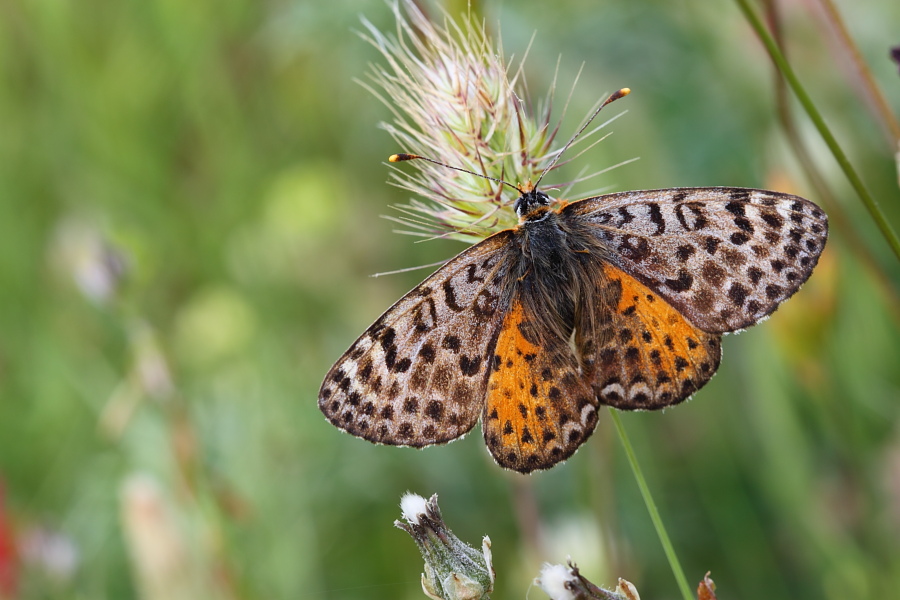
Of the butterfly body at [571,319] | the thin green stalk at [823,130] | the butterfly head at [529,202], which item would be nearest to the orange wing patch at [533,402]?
the butterfly body at [571,319]

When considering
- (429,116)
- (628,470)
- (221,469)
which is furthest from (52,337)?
(429,116)

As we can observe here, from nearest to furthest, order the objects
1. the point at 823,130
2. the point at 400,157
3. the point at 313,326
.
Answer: the point at 823,130
the point at 400,157
the point at 313,326

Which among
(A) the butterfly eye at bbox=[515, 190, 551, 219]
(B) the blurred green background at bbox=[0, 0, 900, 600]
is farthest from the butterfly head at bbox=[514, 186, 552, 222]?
(B) the blurred green background at bbox=[0, 0, 900, 600]

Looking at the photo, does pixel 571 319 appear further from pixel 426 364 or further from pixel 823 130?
pixel 823 130

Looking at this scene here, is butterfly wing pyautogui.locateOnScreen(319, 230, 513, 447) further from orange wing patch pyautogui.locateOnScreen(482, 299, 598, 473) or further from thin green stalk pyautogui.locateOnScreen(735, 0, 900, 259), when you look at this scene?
thin green stalk pyautogui.locateOnScreen(735, 0, 900, 259)

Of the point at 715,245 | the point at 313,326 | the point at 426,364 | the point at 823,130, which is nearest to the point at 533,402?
the point at 426,364

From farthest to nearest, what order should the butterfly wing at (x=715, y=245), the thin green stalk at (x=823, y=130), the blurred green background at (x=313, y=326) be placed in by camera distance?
the blurred green background at (x=313, y=326), the butterfly wing at (x=715, y=245), the thin green stalk at (x=823, y=130)

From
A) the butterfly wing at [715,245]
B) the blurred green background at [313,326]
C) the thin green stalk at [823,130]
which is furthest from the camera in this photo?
the blurred green background at [313,326]

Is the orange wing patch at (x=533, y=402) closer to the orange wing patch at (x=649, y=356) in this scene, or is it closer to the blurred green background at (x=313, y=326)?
the orange wing patch at (x=649, y=356)
